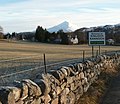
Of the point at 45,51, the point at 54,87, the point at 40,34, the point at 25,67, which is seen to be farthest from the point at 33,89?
the point at 40,34

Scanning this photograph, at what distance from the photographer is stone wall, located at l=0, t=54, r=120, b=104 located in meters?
7.87

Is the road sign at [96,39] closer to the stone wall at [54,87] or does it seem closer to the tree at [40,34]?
the stone wall at [54,87]

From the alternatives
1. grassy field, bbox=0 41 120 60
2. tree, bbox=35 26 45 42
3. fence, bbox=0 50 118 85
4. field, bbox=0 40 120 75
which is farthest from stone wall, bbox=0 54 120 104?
tree, bbox=35 26 45 42

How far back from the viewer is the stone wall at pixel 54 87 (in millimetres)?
7871

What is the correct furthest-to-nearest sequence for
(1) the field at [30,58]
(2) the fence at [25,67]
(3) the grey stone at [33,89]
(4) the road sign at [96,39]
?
1. (4) the road sign at [96,39]
2. (1) the field at [30,58]
3. (2) the fence at [25,67]
4. (3) the grey stone at [33,89]

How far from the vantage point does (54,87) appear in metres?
10.8

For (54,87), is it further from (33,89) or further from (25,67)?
(25,67)

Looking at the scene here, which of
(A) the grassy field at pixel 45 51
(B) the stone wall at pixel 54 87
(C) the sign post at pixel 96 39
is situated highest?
(C) the sign post at pixel 96 39

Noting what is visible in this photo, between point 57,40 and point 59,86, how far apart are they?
107496 mm

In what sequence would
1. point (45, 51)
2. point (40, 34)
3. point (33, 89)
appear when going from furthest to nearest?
1. point (40, 34)
2. point (45, 51)
3. point (33, 89)

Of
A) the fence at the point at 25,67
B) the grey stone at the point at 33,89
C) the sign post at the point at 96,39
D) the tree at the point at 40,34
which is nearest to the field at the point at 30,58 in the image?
the fence at the point at 25,67

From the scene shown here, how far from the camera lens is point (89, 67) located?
18.4 m

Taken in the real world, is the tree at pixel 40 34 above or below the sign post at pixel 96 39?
below

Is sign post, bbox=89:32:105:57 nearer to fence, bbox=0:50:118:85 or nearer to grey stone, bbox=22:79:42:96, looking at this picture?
fence, bbox=0:50:118:85
